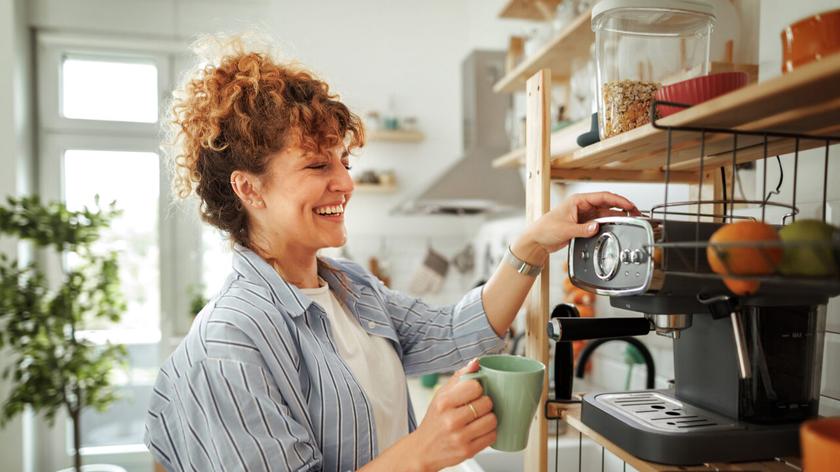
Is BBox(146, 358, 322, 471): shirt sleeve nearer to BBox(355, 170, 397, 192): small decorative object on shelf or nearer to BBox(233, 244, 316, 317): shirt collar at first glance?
BBox(233, 244, 316, 317): shirt collar

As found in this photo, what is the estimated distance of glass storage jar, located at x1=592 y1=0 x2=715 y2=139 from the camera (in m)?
0.89

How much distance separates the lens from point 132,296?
3.17m

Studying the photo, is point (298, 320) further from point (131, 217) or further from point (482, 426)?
point (131, 217)

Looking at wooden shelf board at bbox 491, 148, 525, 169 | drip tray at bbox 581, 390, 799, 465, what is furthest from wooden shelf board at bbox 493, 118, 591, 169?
drip tray at bbox 581, 390, 799, 465

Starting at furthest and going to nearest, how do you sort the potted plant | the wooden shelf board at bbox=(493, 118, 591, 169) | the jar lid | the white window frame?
the white window frame → the potted plant → the wooden shelf board at bbox=(493, 118, 591, 169) → the jar lid

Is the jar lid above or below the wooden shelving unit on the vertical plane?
above

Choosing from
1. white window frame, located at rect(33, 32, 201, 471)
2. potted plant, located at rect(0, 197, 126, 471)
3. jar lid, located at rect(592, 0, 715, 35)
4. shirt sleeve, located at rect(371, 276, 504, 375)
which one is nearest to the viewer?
jar lid, located at rect(592, 0, 715, 35)

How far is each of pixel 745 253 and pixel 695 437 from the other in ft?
0.82

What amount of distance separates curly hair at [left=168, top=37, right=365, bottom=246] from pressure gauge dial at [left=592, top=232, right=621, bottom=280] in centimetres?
51

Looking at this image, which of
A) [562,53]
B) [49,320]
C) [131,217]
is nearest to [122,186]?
[131,217]

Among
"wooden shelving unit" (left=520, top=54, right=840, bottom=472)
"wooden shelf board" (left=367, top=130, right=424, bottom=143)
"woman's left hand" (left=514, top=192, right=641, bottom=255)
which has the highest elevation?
"wooden shelf board" (left=367, top=130, right=424, bottom=143)

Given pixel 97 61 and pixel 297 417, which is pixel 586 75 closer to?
pixel 297 417

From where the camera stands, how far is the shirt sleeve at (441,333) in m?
1.12

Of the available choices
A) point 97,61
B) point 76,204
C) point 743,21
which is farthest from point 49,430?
point 743,21
